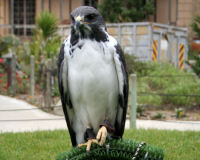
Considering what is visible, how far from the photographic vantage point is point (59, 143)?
5.32 meters

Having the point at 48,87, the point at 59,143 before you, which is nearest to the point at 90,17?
the point at 59,143

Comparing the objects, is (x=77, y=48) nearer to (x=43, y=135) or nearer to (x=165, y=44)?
(x=43, y=135)

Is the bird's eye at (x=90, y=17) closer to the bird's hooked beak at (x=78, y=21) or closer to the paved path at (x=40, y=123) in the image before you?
the bird's hooked beak at (x=78, y=21)

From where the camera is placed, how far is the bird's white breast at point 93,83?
2.81 metres


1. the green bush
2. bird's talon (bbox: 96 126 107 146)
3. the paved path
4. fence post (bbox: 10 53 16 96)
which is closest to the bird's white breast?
bird's talon (bbox: 96 126 107 146)

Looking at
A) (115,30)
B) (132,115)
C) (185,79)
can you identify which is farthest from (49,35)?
(132,115)

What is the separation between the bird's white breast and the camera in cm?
281

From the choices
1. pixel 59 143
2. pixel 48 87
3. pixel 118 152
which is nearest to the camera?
pixel 118 152

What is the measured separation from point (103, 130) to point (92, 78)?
44 centimetres

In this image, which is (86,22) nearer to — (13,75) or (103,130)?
(103,130)

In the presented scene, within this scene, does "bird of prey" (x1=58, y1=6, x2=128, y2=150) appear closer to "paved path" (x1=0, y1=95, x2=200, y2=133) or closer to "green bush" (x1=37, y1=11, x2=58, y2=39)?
"paved path" (x1=0, y1=95, x2=200, y2=133)

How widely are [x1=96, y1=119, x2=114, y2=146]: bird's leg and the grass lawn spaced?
1.83m

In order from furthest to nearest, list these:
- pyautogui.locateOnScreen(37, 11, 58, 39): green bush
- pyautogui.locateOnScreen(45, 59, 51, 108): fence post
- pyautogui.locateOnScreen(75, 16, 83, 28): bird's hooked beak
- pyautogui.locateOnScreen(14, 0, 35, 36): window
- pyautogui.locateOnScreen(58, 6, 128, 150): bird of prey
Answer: pyautogui.locateOnScreen(14, 0, 35, 36): window, pyautogui.locateOnScreen(37, 11, 58, 39): green bush, pyautogui.locateOnScreen(45, 59, 51, 108): fence post, pyautogui.locateOnScreen(58, 6, 128, 150): bird of prey, pyautogui.locateOnScreen(75, 16, 83, 28): bird's hooked beak

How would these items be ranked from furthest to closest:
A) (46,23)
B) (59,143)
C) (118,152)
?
1. (46,23)
2. (59,143)
3. (118,152)
